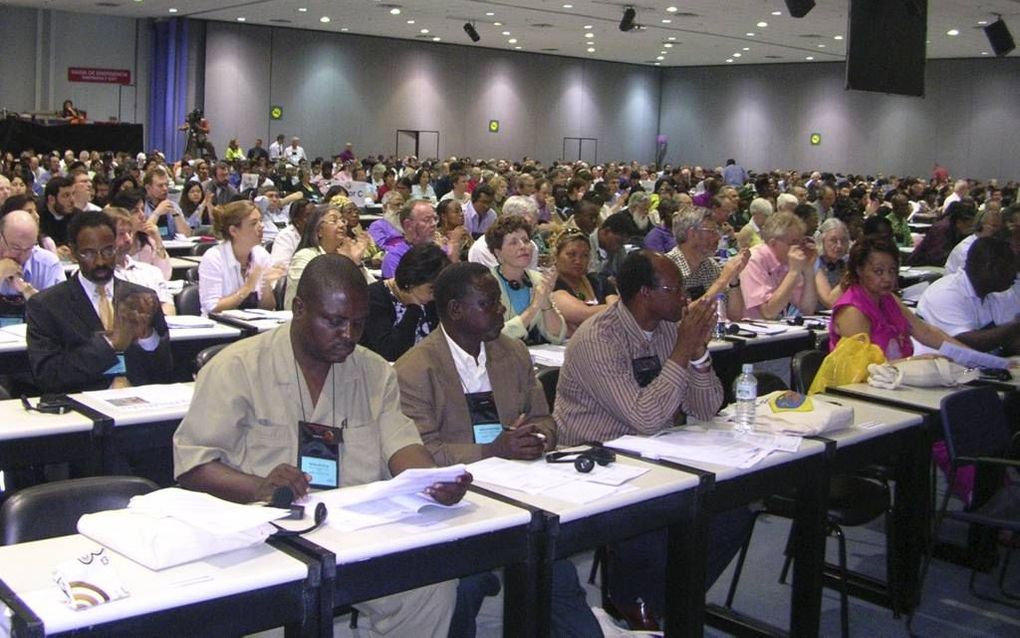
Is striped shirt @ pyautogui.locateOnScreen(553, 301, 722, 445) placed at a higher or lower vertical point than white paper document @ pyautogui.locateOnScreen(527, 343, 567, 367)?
higher

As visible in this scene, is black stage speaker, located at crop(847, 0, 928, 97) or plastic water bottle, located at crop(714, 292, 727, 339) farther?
black stage speaker, located at crop(847, 0, 928, 97)

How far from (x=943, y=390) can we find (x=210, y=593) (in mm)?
3379

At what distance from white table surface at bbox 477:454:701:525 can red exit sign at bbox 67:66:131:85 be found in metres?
24.0

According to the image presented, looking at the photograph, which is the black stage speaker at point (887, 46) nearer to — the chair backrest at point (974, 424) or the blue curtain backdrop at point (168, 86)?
the chair backrest at point (974, 424)

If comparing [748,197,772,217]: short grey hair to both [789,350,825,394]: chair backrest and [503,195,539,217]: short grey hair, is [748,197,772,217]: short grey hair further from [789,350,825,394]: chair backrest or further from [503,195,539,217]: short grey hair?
[789,350,825,394]: chair backrest

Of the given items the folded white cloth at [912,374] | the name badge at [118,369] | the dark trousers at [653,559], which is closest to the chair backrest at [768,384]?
the folded white cloth at [912,374]

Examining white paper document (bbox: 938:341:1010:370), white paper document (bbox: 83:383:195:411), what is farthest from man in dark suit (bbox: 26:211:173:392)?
white paper document (bbox: 938:341:1010:370)

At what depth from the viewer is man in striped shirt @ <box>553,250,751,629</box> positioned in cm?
345

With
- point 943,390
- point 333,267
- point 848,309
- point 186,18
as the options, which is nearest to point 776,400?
point 943,390

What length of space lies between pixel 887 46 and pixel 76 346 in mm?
6653

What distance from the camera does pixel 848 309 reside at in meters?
5.00

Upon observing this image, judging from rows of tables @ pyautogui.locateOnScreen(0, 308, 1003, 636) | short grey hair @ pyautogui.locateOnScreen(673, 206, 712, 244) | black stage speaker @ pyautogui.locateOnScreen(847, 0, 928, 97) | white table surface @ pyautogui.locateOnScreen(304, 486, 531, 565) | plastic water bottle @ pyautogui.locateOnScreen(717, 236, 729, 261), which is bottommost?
rows of tables @ pyautogui.locateOnScreen(0, 308, 1003, 636)

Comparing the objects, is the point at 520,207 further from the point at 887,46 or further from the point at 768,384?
the point at 768,384

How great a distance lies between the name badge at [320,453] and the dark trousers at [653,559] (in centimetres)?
102
